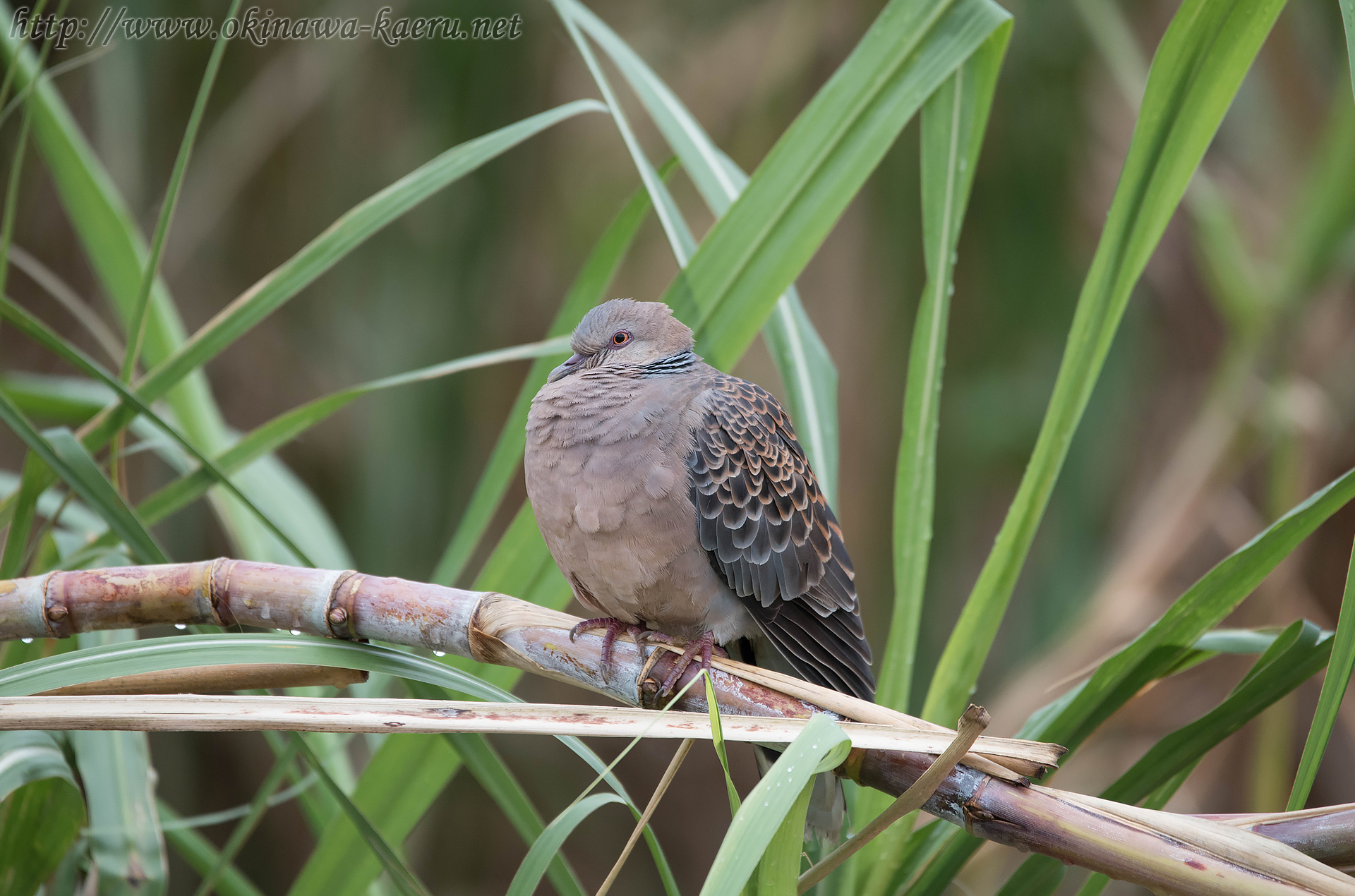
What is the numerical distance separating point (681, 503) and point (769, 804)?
2.26 feet

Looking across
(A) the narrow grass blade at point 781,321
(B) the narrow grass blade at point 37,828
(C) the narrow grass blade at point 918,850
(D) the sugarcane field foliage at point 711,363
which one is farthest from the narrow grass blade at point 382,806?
(A) the narrow grass blade at point 781,321

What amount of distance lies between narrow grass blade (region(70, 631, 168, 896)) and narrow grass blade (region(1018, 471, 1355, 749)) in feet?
4.08

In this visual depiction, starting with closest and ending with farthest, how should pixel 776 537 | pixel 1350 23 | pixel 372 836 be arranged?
pixel 1350 23 → pixel 372 836 → pixel 776 537

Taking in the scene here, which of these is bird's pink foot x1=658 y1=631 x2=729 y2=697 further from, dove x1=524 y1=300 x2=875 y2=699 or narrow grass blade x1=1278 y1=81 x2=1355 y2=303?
narrow grass blade x1=1278 y1=81 x2=1355 y2=303

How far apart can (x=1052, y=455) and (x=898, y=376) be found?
2082 mm

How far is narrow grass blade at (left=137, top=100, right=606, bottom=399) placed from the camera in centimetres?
131

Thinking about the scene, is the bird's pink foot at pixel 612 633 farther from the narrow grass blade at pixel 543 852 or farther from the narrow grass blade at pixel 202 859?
the narrow grass blade at pixel 202 859

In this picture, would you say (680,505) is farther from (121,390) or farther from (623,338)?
(121,390)

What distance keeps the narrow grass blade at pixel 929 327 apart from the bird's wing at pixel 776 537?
171mm

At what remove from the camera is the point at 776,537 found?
1.51 meters

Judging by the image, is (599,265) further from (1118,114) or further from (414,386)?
(1118,114)

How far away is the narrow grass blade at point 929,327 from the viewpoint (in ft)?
4.56

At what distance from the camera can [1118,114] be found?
3551 mm

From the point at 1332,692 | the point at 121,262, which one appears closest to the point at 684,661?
the point at 1332,692
